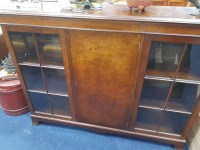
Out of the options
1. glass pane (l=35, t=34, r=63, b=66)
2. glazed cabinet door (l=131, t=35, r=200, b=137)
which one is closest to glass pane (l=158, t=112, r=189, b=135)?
glazed cabinet door (l=131, t=35, r=200, b=137)

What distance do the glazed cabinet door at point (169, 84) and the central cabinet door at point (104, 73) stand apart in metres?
0.08

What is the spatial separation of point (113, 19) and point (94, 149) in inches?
Answer: 42.8

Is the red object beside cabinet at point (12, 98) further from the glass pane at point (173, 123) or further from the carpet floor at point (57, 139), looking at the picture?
the glass pane at point (173, 123)

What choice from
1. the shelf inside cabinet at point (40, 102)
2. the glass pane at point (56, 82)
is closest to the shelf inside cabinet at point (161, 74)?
the glass pane at point (56, 82)

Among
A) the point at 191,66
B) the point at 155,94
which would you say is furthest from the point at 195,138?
the point at 191,66

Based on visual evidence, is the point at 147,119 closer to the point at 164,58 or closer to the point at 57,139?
the point at 164,58

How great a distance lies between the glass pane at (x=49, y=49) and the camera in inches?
47.5

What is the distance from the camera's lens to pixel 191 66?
1.17 m

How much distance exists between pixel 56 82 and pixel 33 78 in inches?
7.7

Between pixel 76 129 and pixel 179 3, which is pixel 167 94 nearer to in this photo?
pixel 76 129

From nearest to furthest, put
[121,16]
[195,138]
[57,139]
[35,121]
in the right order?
[121,16]
[195,138]
[57,139]
[35,121]

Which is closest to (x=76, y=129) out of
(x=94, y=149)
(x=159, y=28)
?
(x=94, y=149)

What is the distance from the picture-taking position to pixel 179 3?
3.44 meters

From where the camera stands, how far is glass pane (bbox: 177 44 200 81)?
107 cm
